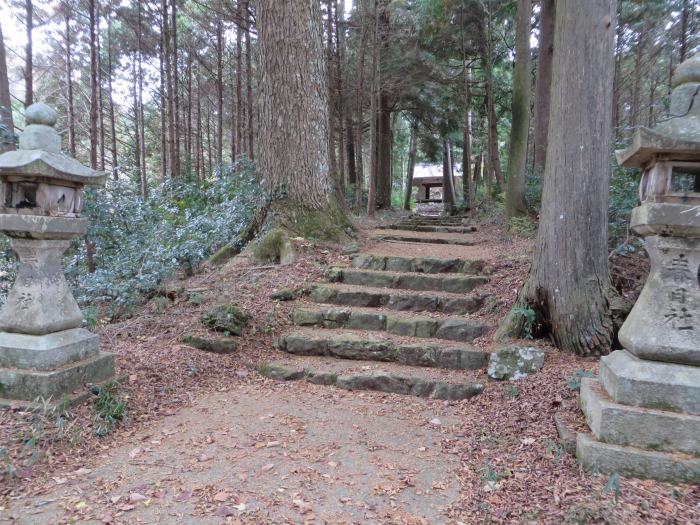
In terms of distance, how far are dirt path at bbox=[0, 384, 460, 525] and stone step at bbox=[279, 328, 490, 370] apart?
2.13 feet

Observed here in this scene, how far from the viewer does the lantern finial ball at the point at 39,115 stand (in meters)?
3.28

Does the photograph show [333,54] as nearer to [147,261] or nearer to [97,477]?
[147,261]

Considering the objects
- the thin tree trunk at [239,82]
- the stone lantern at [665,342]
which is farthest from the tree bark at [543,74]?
the stone lantern at [665,342]

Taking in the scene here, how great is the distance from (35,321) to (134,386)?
973 mm

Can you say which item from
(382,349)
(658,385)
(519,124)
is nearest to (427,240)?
(519,124)

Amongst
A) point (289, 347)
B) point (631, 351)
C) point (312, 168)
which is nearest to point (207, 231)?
point (312, 168)

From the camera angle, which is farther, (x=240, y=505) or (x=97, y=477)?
(x=97, y=477)

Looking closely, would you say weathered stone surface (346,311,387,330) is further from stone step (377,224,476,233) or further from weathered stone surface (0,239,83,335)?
stone step (377,224,476,233)

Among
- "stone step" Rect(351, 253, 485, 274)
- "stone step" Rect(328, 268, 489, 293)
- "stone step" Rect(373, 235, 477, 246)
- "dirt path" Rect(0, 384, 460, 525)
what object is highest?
"stone step" Rect(373, 235, 477, 246)

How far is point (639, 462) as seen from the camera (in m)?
2.51

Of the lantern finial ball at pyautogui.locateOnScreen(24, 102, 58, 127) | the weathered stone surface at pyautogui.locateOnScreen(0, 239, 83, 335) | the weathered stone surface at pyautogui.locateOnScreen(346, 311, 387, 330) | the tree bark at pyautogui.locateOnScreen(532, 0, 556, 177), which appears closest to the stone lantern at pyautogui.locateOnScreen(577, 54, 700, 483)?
the weathered stone surface at pyautogui.locateOnScreen(346, 311, 387, 330)

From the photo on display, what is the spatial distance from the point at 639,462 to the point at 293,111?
656 centimetres

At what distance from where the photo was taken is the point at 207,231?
311 inches

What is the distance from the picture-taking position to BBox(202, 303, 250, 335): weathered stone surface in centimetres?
489
